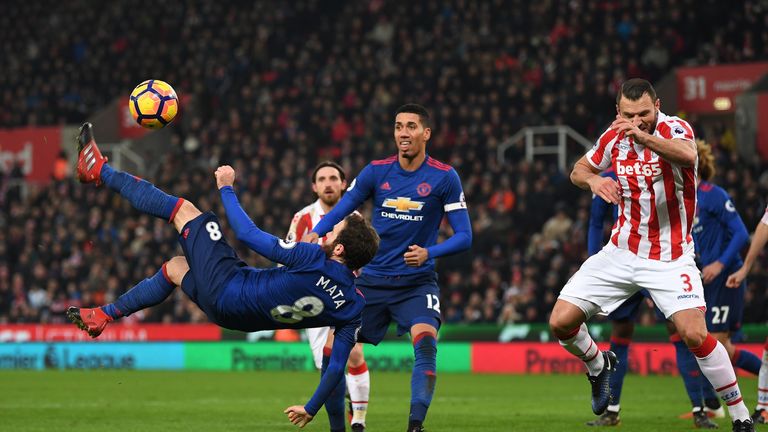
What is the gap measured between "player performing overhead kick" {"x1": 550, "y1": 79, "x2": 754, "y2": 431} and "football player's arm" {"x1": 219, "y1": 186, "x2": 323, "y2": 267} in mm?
2135

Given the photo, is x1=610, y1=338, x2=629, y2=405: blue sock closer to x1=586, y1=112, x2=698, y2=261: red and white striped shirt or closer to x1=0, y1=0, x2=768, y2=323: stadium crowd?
x1=586, y1=112, x2=698, y2=261: red and white striped shirt

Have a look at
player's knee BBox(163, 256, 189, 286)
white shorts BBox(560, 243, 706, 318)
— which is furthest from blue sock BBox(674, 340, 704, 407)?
player's knee BBox(163, 256, 189, 286)

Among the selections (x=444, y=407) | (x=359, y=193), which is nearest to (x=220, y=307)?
(x=359, y=193)

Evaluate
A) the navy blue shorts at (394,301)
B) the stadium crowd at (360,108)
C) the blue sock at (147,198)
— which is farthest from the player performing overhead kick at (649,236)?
the stadium crowd at (360,108)

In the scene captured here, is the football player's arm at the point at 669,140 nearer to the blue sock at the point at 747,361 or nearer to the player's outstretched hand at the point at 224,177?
the player's outstretched hand at the point at 224,177

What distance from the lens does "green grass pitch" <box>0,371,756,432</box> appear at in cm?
1075

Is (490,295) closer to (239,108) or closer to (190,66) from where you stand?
(239,108)

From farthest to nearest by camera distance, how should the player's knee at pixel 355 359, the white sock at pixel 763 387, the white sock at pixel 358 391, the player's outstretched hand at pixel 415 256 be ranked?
the white sock at pixel 763 387 < the player's knee at pixel 355 359 < the white sock at pixel 358 391 < the player's outstretched hand at pixel 415 256

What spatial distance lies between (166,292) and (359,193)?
6.09ft

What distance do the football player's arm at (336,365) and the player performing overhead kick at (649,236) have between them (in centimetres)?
173

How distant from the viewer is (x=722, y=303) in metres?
11.2

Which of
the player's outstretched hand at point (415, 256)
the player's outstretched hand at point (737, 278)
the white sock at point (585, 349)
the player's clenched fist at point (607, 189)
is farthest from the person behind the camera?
the player's outstretched hand at point (737, 278)

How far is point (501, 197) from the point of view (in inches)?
890

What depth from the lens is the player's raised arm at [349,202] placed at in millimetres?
9305
